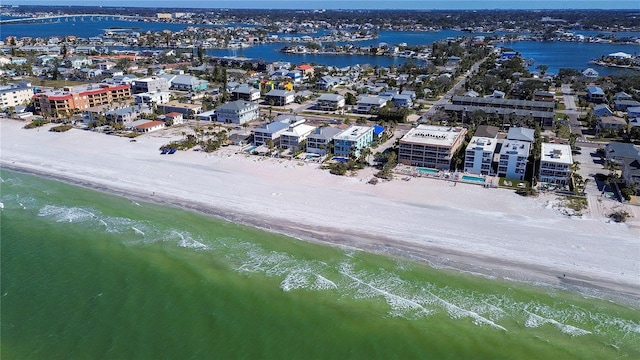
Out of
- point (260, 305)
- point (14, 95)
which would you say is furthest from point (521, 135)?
point (14, 95)

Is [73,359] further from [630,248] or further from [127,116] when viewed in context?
[127,116]

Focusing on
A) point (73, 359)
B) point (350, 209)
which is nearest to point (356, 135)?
point (350, 209)

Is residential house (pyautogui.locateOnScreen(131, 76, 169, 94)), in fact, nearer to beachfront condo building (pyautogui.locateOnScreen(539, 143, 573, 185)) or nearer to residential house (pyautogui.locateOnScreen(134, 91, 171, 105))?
residential house (pyautogui.locateOnScreen(134, 91, 171, 105))

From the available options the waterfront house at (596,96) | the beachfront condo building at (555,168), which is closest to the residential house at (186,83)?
the beachfront condo building at (555,168)

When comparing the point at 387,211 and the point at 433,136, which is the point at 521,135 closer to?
the point at 433,136

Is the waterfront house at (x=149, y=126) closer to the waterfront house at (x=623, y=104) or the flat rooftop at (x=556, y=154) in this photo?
the flat rooftop at (x=556, y=154)

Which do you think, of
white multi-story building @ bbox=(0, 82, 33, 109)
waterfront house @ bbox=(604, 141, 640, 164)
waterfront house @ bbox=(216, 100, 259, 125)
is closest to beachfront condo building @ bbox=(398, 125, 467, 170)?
waterfront house @ bbox=(604, 141, 640, 164)
